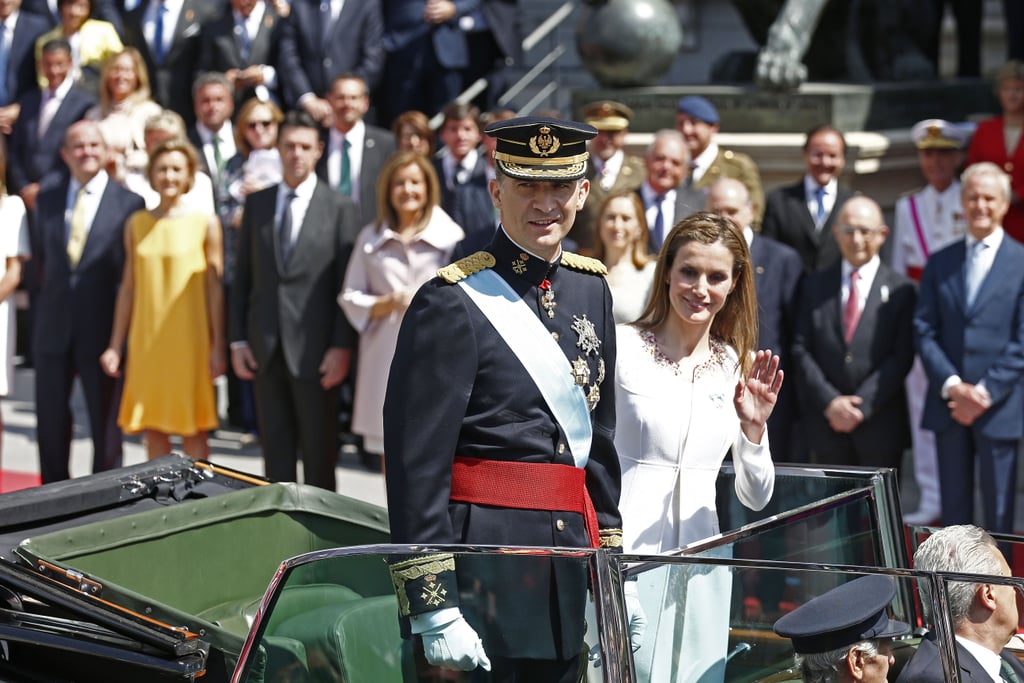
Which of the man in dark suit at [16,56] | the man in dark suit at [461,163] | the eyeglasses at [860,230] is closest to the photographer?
the eyeglasses at [860,230]

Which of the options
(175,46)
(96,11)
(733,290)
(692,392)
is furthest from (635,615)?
(96,11)

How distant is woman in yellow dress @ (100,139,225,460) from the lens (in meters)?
7.49

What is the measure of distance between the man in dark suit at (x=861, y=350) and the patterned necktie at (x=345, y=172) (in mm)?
2976

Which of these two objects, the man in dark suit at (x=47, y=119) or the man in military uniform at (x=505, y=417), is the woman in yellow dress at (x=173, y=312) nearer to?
the man in dark suit at (x=47, y=119)

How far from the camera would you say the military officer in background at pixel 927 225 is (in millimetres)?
7430

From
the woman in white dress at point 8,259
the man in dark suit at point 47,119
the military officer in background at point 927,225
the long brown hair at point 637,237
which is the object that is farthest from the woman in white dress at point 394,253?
the man in dark suit at point 47,119

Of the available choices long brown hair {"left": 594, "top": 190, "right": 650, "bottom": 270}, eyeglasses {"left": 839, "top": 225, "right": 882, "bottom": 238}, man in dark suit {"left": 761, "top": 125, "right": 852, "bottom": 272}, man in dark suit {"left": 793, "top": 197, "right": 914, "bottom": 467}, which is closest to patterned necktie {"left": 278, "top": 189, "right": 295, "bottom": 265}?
long brown hair {"left": 594, "top": 190, "right": 650, "bottom": 270}

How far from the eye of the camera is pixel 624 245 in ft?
21.0

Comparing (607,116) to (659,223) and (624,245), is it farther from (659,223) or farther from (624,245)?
(624,245)

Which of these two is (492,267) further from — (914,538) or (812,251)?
(812,251)

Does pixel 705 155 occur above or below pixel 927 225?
above

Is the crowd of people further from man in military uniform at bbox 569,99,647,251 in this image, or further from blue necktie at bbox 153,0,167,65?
blue necktie at bbox 153,0,167,65

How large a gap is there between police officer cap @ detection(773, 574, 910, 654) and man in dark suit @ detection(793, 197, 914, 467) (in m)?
3.62

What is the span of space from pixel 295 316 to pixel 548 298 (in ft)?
13.3
